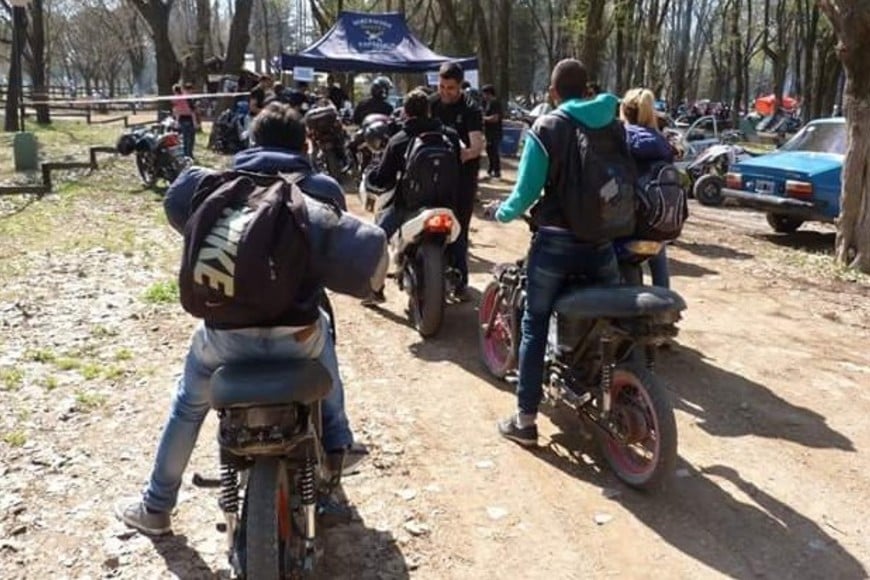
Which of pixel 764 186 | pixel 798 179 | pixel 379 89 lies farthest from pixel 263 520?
pixel 764 186

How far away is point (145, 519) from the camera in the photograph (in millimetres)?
3650

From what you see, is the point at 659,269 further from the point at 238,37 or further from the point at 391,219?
the point at 238,37

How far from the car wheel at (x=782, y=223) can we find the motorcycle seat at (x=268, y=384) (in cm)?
1083

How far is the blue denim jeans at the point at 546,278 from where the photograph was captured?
14.3 feet

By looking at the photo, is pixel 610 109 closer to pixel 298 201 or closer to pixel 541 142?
pixel 541 142

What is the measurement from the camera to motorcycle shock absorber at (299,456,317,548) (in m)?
3.04

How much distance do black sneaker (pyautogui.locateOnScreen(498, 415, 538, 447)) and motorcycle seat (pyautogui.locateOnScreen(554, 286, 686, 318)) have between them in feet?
2.34

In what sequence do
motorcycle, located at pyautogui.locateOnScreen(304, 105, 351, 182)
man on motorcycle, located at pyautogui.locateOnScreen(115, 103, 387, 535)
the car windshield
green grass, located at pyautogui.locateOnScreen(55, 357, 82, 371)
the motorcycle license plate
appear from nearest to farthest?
man on motorcycle, located at pyautogui.locateOnScreen(115, 103, 387, 535) < green grass, located at pyautogui.locateOnScreen(55, 357, 82, 371) < the motorcycle license plate < the car windshield < motorcycle, located at pyautogui.locateOnScreen(304, 105, 351, 182)

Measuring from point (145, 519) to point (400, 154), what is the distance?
3647mm

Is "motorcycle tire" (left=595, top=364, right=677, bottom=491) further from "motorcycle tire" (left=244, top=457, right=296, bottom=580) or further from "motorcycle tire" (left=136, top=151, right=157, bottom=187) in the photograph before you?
"motorcycle tire" (left=136, top=151, right=157, bottom=187)

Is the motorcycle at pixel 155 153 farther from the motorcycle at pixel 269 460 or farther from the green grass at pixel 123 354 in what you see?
the motorcycle at pixel 269 460

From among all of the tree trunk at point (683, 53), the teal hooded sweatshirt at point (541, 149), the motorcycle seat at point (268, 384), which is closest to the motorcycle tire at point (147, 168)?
the teal hooded sweatshirt at point (541, 149)

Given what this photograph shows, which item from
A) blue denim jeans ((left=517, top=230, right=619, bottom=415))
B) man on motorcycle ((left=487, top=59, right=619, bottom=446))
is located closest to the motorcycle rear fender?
man on motorcycle ((left=487, top=59, right=619, bottom=446))

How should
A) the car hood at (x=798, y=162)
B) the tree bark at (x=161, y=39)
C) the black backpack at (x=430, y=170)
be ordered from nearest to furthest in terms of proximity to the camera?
the black backpack at (x=430, y=170) → the car hood at (x=798, y=162) → the tree bark at (x=161, y=39)
